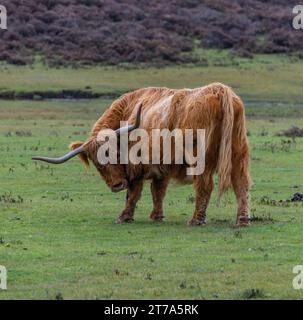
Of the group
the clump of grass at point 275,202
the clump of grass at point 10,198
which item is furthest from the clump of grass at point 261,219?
the clump of grass at point 10,198

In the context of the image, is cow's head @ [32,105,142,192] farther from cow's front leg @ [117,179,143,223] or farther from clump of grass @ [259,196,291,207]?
clump of grass @ [259,196,291,207]

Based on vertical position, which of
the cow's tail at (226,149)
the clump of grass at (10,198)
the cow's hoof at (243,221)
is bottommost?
the clump of grass at (10,198)

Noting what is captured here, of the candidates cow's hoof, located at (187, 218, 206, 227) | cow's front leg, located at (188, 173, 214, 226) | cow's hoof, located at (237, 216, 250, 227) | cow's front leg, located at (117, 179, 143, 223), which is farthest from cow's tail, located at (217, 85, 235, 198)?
cow's front leg, located at (117, 179, 143, 223)

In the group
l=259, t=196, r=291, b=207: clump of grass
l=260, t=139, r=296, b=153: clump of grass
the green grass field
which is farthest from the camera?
l=260, t=139, r=296, b=153: clump of grass

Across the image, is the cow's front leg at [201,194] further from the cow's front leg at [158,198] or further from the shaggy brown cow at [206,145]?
the cow's front leg at [158,198]

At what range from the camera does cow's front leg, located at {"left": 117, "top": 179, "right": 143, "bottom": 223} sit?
1580 centimetres

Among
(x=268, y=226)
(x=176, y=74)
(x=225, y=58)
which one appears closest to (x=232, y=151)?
(x=268, y=226)

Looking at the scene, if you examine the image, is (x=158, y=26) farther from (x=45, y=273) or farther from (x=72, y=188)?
(x=45, y=273)

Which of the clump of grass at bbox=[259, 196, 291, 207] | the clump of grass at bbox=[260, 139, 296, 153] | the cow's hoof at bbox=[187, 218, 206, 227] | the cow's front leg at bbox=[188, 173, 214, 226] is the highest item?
the cow's front leg at bbox=[188, 173, 214, 226]

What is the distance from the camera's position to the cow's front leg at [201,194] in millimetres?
15102

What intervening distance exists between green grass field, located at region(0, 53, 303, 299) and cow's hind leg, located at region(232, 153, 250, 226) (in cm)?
26

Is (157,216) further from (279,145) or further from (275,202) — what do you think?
(279,145)

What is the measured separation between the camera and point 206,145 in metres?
14.9
